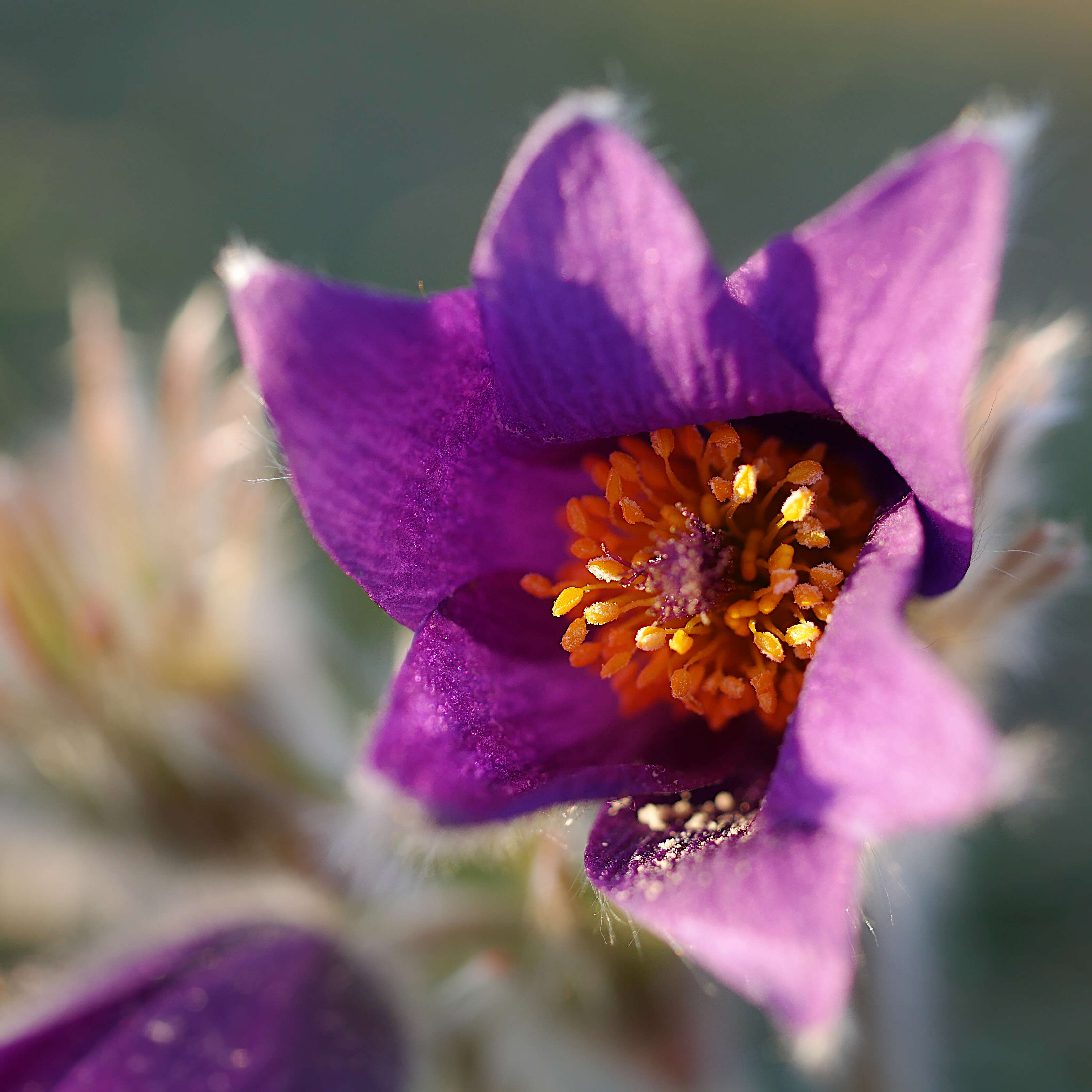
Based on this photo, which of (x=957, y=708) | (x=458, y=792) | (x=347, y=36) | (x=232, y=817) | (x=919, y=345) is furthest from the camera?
(x=347, y=36)

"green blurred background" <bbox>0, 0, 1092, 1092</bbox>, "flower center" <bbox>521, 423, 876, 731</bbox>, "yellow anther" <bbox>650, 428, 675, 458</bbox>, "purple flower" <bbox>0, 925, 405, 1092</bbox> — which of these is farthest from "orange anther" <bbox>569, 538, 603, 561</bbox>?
"green blurred background" <bbox>0, 0, 1092, 1092</bbox>

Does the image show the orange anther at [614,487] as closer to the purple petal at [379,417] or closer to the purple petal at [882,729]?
the purple petal at [379,417]

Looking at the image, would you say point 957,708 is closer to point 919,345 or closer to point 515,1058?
point 919,345

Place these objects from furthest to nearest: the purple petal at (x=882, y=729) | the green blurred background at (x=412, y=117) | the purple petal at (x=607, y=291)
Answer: the green blurred background at (x=412, y=117)
the purple petal at (x=607, y=291)
the purple petal at (x=882, y=729)

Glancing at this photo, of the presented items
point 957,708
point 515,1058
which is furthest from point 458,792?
point 515,1058

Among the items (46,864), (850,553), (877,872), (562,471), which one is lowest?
(46,864)

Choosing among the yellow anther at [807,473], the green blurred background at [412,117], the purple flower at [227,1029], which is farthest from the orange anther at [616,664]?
the green blurred background at [412,117]

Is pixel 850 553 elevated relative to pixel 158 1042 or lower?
elevated

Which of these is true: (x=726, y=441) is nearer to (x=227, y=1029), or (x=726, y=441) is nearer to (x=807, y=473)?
(x=807, y=473)
